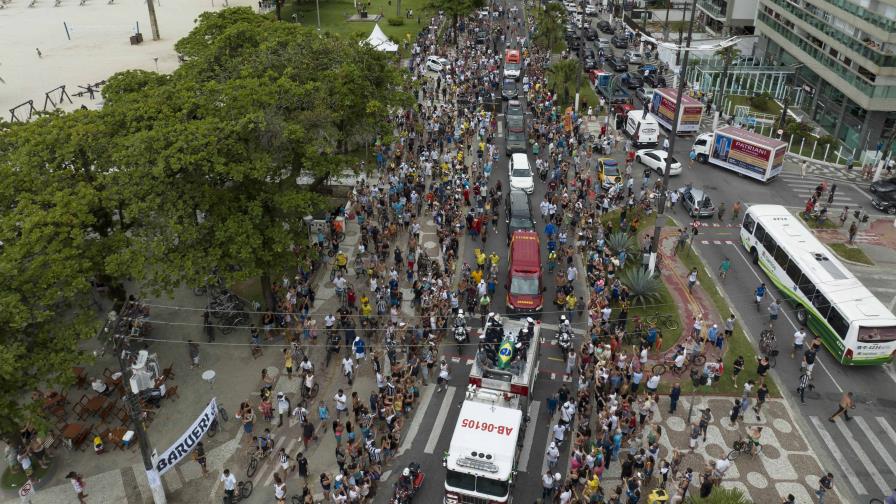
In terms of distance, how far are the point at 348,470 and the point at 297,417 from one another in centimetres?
391

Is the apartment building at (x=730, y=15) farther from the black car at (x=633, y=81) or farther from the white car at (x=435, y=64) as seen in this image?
the white car at (x=435, y=64)

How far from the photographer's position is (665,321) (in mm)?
29391

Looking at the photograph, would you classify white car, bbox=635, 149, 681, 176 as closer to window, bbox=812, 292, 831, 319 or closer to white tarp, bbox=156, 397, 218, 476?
window, bbox=812, 292, 831, 319

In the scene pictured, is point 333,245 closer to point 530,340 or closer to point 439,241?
point 439,241

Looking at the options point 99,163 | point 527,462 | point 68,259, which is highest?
point 99,163

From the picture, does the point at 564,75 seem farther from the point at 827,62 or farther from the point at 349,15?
the point at 349,15

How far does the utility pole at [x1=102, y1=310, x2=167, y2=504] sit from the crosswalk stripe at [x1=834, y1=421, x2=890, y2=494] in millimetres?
24035

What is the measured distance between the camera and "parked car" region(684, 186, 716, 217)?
125ft

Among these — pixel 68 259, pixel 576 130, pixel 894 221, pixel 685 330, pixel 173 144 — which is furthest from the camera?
pixel 576 130

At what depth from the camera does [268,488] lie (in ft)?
71.4

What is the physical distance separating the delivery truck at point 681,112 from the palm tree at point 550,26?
1864 centimetres

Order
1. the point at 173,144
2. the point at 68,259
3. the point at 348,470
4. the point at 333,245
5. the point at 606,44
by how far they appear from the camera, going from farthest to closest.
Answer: the point at 606,44 < the point at 333,245 < the point at 173,144 < the point at 68,259 < the point at 348,470

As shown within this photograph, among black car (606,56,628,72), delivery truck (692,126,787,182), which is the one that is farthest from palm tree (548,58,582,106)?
delivery truck (692,126,787,182)

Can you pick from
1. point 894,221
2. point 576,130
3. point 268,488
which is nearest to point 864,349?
point 894,221
